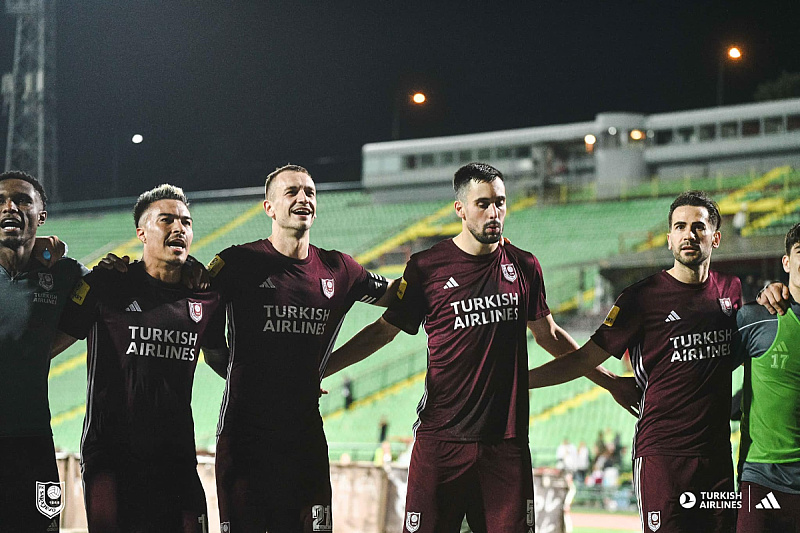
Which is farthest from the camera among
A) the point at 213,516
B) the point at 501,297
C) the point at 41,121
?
the point at 41,121

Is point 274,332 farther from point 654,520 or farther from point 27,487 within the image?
point 654,520

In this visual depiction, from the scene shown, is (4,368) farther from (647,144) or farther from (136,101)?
(647,144)

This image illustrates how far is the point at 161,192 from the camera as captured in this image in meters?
5.68

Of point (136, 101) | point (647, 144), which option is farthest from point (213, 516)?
point (647, 144)

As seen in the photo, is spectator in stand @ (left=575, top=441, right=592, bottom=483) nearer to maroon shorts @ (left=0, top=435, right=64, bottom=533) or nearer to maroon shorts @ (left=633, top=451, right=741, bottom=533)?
maroon shorts @ (left=633, top=451, right=741, bottom=533)

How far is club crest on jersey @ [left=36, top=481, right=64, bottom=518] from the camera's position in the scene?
5.20m

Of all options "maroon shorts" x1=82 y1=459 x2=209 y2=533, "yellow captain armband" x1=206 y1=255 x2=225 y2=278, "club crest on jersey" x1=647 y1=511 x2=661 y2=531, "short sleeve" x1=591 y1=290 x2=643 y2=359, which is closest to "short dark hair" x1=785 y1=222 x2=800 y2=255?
"short sleeve" x1=591 y1=290 x2=643 y2=359

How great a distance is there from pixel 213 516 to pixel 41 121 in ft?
53.4

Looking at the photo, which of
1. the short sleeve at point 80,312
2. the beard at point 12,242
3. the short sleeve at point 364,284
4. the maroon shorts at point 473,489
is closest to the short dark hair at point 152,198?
the short sleeve at point 80,312

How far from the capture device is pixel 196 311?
5496 mm

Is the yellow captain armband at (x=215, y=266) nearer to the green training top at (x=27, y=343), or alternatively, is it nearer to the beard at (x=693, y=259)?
the green training top at (x=27, y=343)

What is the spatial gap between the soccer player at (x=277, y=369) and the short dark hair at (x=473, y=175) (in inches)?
33.3

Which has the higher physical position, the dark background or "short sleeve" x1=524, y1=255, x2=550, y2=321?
the dark background

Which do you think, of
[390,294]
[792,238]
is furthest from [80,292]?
[792,238]
